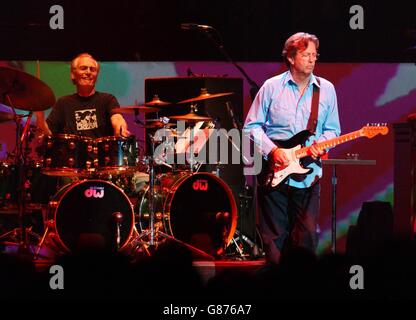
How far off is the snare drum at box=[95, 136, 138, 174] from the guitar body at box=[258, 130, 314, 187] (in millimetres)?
1660

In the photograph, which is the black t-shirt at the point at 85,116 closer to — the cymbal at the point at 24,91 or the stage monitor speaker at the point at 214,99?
the stage monitor speaker at the point at 214,99

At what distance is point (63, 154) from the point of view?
271 inches

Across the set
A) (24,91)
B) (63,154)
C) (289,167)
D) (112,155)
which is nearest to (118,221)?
(112,155)

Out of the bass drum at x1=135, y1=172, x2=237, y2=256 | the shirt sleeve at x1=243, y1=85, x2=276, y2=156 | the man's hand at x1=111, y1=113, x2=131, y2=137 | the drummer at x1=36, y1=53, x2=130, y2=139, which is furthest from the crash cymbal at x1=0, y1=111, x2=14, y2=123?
the shirt sleeve at x1=243, y1=85, x2=276, y2=156

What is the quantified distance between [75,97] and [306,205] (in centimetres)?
318

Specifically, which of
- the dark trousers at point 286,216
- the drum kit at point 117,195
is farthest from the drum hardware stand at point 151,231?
the dark trousers at point 286,216

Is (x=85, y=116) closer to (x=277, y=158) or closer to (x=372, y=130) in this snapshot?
(x=277, y=158)

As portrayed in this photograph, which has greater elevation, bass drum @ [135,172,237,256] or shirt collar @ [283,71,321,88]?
shirt collar @ [283,71,321,88]

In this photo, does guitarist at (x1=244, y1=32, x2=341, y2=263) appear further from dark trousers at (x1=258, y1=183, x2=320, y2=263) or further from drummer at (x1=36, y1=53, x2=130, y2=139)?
drummer at (x1=36, y1=53, x2=130, y2=139)

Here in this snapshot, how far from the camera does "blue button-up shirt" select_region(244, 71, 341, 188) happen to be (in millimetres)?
5793

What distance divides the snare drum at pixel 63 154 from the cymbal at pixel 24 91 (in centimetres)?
35

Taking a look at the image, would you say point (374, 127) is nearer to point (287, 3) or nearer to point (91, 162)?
point (91, 162)

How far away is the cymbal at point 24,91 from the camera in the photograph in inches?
256
